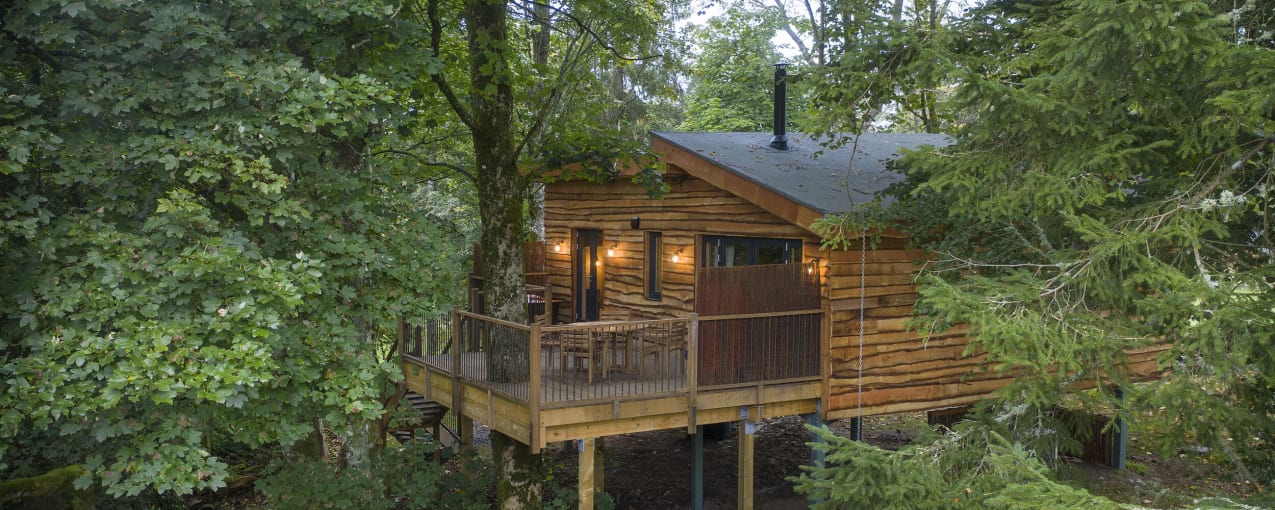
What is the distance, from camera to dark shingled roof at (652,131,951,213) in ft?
32.8

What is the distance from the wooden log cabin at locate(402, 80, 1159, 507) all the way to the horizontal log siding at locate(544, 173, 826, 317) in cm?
4

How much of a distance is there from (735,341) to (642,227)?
3.82 meters

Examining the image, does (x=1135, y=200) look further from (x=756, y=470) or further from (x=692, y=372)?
(x=756, y=470)

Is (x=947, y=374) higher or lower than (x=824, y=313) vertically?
lower

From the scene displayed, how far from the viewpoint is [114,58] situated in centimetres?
601

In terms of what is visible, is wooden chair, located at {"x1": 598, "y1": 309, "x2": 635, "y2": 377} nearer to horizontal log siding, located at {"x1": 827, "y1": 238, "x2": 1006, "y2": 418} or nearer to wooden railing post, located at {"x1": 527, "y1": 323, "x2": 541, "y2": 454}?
wooden railing post, located at {"x1": 527, "y1": 323, "x2": 541, "y2": 454}

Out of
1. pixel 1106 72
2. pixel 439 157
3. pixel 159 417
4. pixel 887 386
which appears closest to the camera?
pixel 159 417

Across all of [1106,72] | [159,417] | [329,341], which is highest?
[1106,72]

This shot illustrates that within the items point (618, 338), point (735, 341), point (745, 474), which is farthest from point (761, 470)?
point (735, 341)

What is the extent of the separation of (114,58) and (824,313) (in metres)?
7.21

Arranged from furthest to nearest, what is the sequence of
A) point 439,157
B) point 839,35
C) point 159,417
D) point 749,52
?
point 749,52, point 439,157, point 839,35, point 159,417

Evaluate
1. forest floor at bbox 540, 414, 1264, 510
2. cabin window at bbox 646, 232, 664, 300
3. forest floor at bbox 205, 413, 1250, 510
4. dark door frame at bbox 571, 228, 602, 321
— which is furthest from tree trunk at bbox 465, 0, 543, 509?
dark door frame at bbox 571, 228, 602, 321

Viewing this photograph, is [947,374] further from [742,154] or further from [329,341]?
[329,341]

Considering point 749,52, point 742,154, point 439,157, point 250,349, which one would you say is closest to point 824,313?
point 742,154
